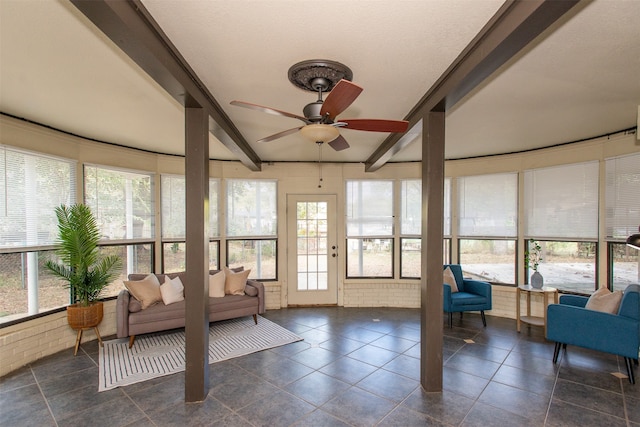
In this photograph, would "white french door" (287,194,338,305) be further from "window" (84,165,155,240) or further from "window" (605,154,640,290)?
"window" (605,154,640,290)

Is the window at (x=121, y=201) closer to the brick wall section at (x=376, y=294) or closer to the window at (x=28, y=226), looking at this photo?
the window at (x=28, y=226)

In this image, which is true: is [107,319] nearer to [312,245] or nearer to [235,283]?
[235,283]

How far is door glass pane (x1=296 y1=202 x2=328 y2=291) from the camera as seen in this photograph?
5875 mm

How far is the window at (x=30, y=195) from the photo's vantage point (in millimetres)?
3316

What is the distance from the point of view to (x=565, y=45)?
1986 millimetres

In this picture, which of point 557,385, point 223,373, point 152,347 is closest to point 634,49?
point 557,385

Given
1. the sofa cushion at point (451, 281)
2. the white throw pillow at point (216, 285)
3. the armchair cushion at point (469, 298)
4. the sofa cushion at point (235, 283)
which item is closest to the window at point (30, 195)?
the white throw pillow at point (216, 285)

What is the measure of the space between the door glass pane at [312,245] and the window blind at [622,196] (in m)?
4.08

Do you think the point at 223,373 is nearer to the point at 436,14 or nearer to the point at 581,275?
the point at 436,14

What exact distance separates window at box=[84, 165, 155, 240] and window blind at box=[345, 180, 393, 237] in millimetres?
3379

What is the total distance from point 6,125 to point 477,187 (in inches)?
249

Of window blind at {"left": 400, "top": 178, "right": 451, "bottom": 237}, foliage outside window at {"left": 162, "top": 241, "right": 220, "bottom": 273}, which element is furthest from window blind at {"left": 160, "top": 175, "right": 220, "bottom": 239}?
window blind at {"left": 400, "top": 178, "right": 451, "bottom": 237}

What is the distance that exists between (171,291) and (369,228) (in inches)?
136

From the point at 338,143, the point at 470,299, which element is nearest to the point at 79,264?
the point at 338,143
